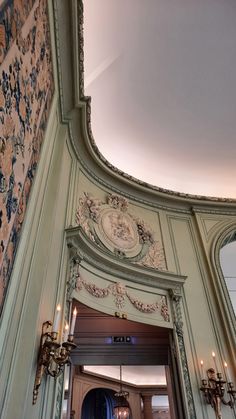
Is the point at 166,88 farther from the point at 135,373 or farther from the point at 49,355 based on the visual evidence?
the point at 135,373

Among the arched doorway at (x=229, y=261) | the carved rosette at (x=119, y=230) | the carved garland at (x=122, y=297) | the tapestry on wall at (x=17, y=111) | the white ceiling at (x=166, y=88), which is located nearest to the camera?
the tapestry on wall at (x=17, y=111)

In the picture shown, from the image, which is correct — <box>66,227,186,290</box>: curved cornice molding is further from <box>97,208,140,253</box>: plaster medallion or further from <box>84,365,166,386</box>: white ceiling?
<box>84,365,166,386</box>: white ceiling

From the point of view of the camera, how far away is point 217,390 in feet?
13.7

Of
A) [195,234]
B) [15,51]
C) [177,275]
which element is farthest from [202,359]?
[15,51]

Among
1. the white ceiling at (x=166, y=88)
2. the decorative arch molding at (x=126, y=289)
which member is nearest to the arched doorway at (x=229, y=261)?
the white ceiling at (x=166, y=88)

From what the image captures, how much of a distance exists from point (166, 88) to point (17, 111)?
14.7ft

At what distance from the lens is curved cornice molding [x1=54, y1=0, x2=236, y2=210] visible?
3.93 meters

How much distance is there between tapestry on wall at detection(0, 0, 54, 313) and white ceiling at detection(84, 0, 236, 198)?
2.53m

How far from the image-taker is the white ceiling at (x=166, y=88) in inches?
202

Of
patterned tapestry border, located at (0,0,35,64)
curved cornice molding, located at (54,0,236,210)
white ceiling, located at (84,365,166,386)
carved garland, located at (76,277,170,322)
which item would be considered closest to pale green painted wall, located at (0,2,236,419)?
→ curved cornice molding, located at (54,0,236,210)

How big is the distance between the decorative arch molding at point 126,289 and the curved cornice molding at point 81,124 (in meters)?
1.77

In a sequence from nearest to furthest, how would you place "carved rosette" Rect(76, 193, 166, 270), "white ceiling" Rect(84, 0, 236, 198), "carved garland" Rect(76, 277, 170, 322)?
"carved garland" Rect(76, 277, 170, 322)
"carved rosette" Rect(76, 193, 166, 270)
"white ceiling" Rect(84, 0, 236, 198)

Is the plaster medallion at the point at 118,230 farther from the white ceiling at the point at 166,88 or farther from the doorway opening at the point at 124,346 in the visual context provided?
the white ceiling at the point at 166,88

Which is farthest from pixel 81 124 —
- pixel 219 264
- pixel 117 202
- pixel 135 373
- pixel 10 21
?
pixel 135 373
